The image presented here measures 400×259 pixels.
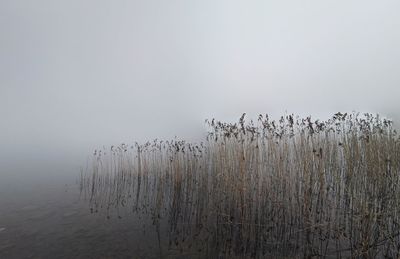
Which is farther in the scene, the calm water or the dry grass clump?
the calm water

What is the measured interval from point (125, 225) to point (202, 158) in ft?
→ 11.2

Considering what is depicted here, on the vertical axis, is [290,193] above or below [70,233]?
above

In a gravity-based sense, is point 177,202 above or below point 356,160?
below

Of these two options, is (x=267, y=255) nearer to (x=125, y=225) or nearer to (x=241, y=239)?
(x=241, y=239)

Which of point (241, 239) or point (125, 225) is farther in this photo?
point (125, 225)

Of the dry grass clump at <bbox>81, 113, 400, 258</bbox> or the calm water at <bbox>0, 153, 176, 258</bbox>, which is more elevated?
the dry grass clump at <bbox>81, 113, 400, 258</bbox>

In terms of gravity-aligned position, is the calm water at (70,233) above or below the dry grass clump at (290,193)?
below

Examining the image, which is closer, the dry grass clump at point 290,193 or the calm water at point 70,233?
the dry grass clump at point 290,193

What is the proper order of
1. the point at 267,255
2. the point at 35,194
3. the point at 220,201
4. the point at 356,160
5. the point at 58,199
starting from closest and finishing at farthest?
the point at 267,255 < the point at 356,160 < the point at 220,201 < the point at 58,199 < the point at 35,194

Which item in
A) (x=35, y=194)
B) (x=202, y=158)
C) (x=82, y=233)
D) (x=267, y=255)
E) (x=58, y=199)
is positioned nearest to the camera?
(x=267, y=255)

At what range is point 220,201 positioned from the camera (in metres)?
5.99

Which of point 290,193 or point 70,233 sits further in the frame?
point 70,233

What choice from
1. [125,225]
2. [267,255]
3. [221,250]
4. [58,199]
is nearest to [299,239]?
[267,255]

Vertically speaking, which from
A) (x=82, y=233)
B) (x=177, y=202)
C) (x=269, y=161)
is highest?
(x=269, y=161)
